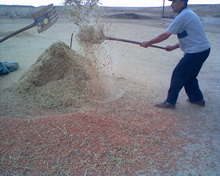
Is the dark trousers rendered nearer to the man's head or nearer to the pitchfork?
the man's head

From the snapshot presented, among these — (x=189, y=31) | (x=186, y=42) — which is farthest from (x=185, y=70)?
(x=189, y=31)

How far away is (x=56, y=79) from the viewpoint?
439cm

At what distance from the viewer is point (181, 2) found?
3.65 metres

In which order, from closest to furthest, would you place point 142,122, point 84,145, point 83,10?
point 84,145 < point 142,122 < point 83,10

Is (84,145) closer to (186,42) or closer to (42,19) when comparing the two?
(186,42)

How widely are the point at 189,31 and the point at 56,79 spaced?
2335 millimetres

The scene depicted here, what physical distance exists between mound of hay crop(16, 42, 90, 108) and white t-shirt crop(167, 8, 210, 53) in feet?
5.60

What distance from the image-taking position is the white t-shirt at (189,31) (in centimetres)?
355

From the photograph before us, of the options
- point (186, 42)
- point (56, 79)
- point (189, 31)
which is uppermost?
point (189, 31)

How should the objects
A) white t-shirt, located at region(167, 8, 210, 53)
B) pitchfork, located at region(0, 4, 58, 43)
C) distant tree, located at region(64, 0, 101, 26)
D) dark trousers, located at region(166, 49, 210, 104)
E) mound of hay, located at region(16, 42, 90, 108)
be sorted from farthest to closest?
1. distant tree, located at region(64, 0, 101, 26)
2. pitchfork, located at region(0, 4, 58, 43)
3. mound of hay, located at region(16, 42, 90, 108)
4. dark trousers, located at region(166, 49, 210, 104)
5. white t-shirt, located at region(167, 8, 210, 53)

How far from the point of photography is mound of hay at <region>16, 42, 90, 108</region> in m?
3.96

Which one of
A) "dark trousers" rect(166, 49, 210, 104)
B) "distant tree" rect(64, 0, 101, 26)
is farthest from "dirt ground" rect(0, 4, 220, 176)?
"distant tree" rect(64, 0, 101, 26)

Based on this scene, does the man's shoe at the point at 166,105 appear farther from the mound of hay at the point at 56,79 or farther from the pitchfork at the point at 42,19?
the pitchfork at the point at 42,19

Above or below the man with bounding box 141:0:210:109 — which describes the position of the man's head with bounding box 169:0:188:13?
above
